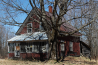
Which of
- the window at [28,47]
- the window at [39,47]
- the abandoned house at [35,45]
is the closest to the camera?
the abandoned house at [35,45]

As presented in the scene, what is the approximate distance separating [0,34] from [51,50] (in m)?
33.1

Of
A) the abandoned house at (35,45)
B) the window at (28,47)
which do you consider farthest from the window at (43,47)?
the window at (28,47)

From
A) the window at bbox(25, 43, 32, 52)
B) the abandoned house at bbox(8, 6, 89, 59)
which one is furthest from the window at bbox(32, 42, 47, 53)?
the window at bbox(25, 43, 32, 52)

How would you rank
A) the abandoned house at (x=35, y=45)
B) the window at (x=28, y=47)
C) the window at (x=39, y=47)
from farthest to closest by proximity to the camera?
the window at (x=28, y=47) → the window at (x=39, y=47) → the abandoned house at (x=35, y=45)

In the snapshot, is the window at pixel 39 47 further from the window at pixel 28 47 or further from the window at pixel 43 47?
the window at pixel 28 47

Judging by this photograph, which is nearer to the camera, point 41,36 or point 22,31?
point 41,36

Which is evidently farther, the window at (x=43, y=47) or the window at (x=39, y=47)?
the window at (x=39, y=47)

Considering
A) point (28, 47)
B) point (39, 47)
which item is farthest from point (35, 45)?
point (28, 47)

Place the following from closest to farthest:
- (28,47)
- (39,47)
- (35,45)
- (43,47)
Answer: (43,47), (39,47), (35,45), (28,47)

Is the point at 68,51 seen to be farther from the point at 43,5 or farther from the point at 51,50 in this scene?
the point at 43,5

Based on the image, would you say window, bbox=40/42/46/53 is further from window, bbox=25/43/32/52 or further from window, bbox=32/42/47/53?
window, bbox=25/43/32/52

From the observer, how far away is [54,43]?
45.2 ft

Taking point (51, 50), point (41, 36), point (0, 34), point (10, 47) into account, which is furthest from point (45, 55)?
point (0, 34)

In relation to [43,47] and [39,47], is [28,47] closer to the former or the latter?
[39,47]
